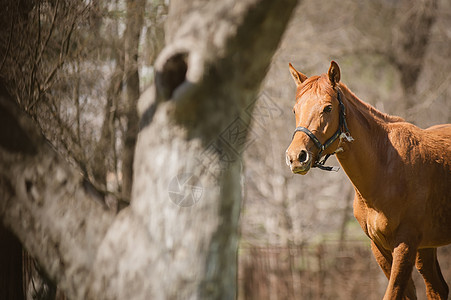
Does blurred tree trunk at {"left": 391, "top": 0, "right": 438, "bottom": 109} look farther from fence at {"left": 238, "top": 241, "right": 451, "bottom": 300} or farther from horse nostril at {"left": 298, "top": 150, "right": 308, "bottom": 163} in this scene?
horse nostril at {"left": 298, "top": 150, "right": 308, "bottom": 163}

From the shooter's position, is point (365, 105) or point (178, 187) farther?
point (365, 105)

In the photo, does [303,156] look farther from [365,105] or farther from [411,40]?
[411,40]

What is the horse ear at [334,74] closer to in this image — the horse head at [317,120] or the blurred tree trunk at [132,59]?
the horse head at [317,120]

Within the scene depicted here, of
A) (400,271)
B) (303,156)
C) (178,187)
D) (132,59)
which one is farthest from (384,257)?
(132,59)

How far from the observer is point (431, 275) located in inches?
121

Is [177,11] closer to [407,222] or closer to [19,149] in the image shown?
[19,149]

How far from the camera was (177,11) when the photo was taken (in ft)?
8.66

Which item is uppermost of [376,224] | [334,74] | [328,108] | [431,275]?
[334,74]

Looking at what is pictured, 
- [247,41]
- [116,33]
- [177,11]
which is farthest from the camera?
[116,33]

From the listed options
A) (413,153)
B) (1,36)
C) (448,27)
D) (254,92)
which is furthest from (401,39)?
(1,36)

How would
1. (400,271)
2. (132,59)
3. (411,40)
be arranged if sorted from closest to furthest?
(400,271), (132,59), (411,40)

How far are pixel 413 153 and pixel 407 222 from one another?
0.45 metres

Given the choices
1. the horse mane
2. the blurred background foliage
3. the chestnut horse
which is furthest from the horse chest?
the blurred background foliage

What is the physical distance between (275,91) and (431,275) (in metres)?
5.40
